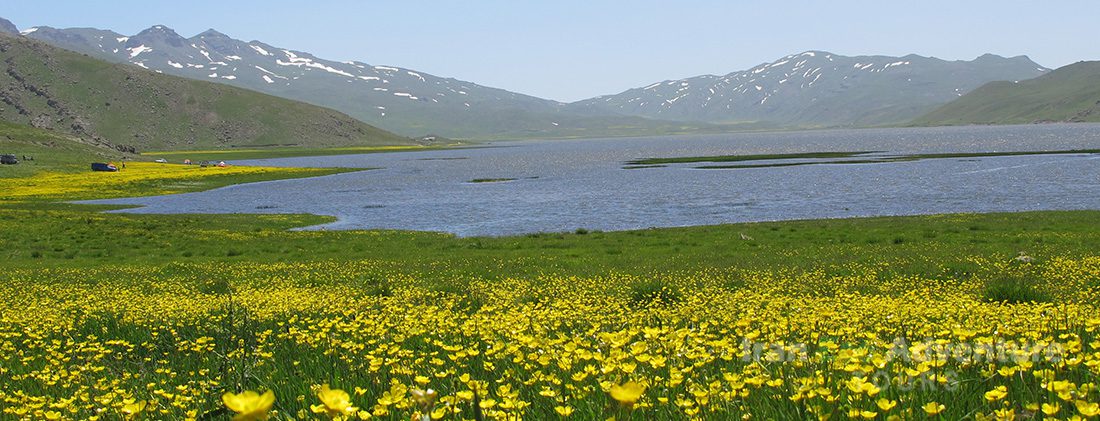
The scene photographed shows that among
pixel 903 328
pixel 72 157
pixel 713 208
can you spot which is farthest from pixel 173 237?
pixel 72 157

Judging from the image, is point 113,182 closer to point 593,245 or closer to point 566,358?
point 593,245

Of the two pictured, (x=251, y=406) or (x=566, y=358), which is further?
(x=566, y=358)

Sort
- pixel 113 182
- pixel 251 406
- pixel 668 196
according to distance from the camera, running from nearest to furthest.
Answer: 1. pixel 251 406
2. pixel 668 196
3. pixel 113 182

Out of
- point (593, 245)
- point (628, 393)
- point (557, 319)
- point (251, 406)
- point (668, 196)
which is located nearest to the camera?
point (251, 406)

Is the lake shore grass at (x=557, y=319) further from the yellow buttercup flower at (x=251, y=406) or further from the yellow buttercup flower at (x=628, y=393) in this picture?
the yellow buttercup flower at (x=251, y=406)

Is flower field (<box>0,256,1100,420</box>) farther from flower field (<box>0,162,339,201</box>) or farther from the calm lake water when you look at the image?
flower field (<box>0,162,339,201</box>)

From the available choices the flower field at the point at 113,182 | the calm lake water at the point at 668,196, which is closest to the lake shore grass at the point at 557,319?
the calm lake water at the point at 668,196

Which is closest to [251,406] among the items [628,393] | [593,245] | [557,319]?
[628,393]

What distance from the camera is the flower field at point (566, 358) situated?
4488 mm

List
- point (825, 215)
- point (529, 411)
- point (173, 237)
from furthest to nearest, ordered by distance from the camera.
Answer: point (825, 215) → point (173, 237) → point (529, 411)

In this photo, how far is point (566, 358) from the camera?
5.67 metres

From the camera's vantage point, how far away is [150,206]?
81938 millimetres

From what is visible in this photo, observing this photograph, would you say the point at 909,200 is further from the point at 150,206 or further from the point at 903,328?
the point at 150,206

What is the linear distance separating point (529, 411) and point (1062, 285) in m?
19.1
